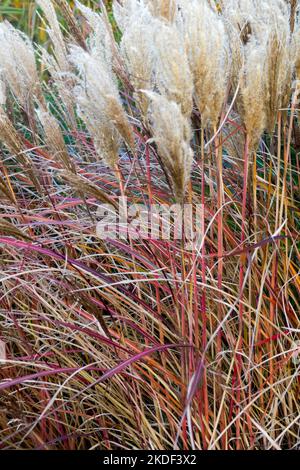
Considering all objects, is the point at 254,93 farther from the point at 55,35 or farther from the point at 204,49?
the point at 55,35

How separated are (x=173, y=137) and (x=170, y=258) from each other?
495mm

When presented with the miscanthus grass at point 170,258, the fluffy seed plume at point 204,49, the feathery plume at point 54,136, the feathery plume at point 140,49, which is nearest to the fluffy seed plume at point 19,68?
the miscanthus grass at point 170,258

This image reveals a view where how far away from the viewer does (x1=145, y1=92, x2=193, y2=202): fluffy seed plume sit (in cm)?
120

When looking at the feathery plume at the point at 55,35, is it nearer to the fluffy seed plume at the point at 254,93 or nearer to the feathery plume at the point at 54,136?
the feathery plume at the point at 54,136

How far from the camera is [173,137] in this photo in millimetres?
1221

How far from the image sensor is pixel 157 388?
170cm

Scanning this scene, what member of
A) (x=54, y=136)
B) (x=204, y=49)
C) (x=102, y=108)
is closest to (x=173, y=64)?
(x=204, y=49)

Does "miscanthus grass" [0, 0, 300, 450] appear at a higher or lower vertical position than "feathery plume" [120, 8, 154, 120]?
lower

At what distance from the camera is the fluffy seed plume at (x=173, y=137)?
120 cm

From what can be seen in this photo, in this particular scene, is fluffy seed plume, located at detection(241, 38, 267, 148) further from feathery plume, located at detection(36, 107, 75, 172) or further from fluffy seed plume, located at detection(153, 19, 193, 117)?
feathery plume, located at detection(36, 107, 75, 172)

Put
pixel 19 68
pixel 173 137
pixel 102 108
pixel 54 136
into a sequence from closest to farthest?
pixel 173 137
pixel 102 108
pixel 54 136
pixel 19 68

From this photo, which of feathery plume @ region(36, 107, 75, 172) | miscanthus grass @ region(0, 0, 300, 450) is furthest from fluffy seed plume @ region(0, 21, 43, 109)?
feathery plume @ region(36, 107, 75, 172)
